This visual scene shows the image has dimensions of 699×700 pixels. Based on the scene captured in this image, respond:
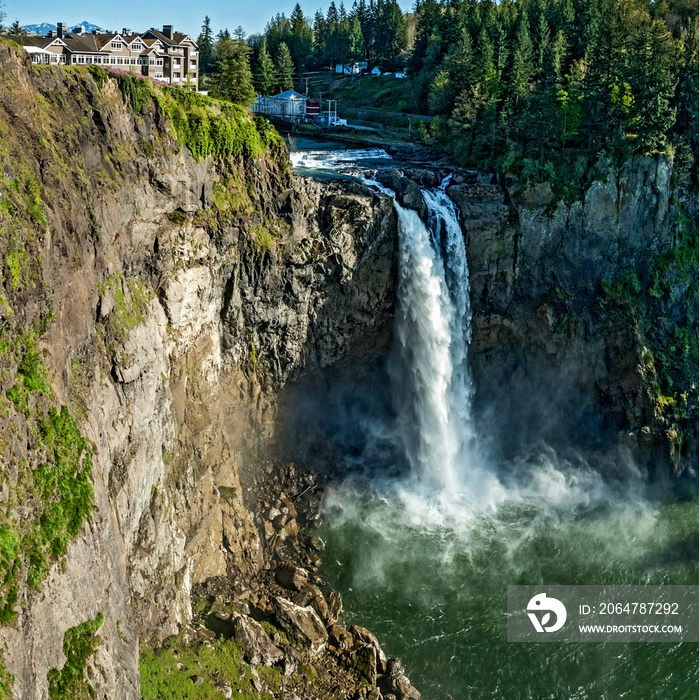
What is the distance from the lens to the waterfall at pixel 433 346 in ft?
133

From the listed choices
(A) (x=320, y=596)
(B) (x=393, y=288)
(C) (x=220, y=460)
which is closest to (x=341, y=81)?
(B) (x=393, y=288)

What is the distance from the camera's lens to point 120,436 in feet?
79.9

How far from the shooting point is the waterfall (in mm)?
40562

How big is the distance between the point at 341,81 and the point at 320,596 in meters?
64.9

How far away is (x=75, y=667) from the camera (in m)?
18.5

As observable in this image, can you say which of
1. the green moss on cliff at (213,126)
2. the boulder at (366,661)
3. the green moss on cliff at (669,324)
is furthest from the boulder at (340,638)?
the green moss on cliff at (669,324)

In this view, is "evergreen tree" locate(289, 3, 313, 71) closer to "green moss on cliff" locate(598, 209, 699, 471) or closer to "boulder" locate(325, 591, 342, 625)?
"green moss on cliff" locate(598, 209, 699, 471)

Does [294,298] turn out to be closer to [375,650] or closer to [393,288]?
[393,288]

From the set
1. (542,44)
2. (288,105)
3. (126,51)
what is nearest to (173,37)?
(126,51)

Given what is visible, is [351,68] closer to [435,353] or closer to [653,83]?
[653,83]

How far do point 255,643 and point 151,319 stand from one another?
1195 cm

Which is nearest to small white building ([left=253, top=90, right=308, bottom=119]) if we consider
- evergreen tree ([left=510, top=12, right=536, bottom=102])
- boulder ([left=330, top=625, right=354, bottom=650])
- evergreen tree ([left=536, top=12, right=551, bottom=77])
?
evergreen tree ([left=510, top=12, right=536, bottom=102])

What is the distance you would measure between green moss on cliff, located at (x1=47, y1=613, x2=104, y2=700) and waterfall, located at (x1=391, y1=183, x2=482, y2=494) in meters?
23.3

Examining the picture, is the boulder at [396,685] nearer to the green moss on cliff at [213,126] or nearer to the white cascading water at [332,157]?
the green moss on cliff at [213,126]
